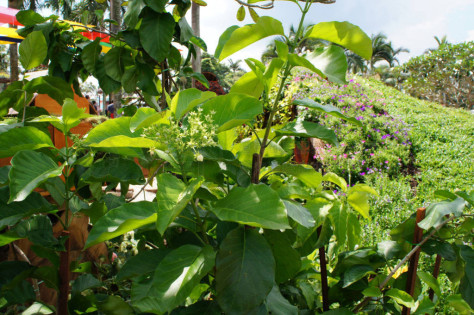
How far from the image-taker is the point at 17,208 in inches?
36.8

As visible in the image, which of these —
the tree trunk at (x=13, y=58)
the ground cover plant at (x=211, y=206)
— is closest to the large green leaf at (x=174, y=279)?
the ground cover plant at (x=211, y=206)

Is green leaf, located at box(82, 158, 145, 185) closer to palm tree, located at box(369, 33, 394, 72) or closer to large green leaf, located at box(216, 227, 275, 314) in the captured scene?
large green leaf, located at box(216, 227, 275, 314)

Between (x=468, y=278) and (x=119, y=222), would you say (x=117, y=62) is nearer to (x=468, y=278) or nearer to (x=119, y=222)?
(x=119, y=222)

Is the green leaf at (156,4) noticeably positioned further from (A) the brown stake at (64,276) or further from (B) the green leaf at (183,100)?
(A) the brown stake at (64,276)

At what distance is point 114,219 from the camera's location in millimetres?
704

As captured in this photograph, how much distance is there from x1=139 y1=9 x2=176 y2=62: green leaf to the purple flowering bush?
11.0ft

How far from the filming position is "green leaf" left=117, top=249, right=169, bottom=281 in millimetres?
814

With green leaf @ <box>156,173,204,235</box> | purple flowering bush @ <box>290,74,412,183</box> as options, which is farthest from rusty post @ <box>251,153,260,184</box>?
purple flowering bush @ <box>290,74,412,183</box>

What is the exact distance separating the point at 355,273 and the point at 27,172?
1.02 metres

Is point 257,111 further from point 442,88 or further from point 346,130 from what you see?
point 442,88

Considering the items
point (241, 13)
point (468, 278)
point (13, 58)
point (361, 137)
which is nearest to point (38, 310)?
point (468, 278)

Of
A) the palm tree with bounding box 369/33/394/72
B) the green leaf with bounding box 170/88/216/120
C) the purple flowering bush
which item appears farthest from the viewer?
the palm tree with bounding box 369/33/394/72

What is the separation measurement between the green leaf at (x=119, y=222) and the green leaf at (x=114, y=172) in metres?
0.25

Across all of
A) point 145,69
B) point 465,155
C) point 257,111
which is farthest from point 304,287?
point 465,155
